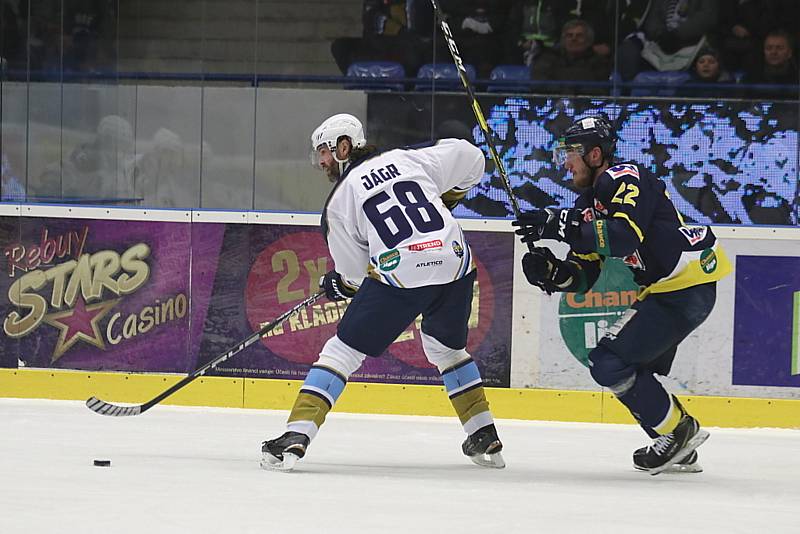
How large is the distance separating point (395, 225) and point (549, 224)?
425 mm

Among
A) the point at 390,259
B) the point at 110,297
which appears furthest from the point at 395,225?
the point at 110,297

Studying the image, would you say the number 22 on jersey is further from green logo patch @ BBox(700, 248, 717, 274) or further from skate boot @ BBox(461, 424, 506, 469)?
skate boot @ BBox(461, 424, 506, 469)

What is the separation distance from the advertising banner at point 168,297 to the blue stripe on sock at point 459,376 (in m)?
1.18

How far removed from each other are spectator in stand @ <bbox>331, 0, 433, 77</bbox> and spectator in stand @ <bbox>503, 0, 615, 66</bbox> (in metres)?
0.45

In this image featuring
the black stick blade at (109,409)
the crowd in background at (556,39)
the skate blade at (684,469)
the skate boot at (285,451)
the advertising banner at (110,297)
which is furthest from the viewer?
the crowd in background at (556,39)

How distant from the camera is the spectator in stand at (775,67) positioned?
6.23m

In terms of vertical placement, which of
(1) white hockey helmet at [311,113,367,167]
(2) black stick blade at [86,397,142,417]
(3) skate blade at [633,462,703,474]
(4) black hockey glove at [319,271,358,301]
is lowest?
(2) black stick blade at [86,397,142,417]

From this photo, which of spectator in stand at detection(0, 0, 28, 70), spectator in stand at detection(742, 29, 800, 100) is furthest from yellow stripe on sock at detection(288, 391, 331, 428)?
spectator in stand at detection(742, 29, 800, 100)

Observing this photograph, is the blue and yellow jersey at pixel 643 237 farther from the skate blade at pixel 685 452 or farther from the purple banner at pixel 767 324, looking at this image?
the purple banner at pixel 767 324

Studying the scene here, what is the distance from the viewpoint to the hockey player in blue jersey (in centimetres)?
389

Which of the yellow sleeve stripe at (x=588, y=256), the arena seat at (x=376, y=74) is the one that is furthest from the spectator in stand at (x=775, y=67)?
the yellow sleeve stripe at (x=588, y=256)

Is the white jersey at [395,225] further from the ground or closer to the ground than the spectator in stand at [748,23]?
closer to the ground

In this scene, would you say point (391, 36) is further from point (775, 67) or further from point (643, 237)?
point (643, 237)

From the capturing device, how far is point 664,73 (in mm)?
6523
